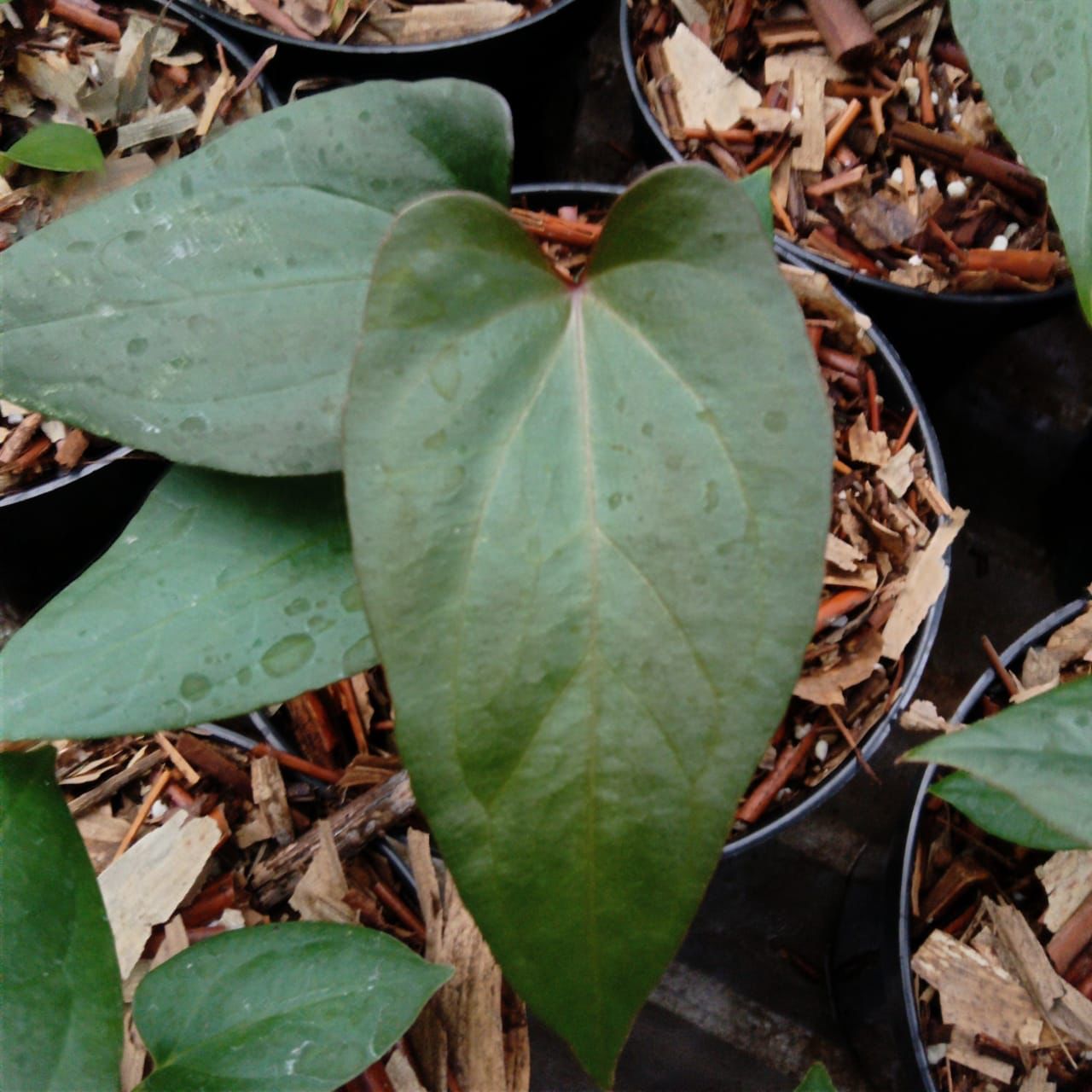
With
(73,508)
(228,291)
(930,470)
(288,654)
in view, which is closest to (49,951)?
(288,654)

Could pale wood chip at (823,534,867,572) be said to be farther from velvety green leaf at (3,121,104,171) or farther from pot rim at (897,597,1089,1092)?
velvety green leaf at (3,121,104,171)

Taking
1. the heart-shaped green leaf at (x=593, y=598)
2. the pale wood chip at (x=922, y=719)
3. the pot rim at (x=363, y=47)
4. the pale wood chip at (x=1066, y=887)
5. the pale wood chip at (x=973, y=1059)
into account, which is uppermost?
the pot rim at (x=363, y=47)

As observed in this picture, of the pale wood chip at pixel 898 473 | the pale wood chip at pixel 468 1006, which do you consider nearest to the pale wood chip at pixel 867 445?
the pale wood chip at pixel 898 473

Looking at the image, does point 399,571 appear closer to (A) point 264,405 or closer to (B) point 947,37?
(A) point 264,405

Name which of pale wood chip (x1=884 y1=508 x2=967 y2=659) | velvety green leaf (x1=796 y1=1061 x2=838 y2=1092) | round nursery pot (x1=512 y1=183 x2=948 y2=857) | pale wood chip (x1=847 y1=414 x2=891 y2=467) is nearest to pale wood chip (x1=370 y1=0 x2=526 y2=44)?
round nursery pot (x1=512 y1=183 x2=948 y2=857)

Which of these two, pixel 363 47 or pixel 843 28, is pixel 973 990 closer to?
pixel 843 28

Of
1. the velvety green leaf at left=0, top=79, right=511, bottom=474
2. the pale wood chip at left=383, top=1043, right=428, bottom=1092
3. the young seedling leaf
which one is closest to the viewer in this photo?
the velvety green leaf at left=0, top=79, right=511, bottom=474

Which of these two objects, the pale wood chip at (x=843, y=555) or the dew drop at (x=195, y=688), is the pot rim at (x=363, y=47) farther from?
the dew drop at (x=195, y=688)
